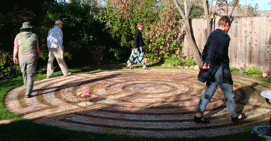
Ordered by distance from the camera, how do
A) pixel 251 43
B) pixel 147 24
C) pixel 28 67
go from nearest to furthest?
1. pixel 28 67
2. pixel 251 43
3. pixel 147 24

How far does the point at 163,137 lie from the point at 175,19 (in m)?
8.30

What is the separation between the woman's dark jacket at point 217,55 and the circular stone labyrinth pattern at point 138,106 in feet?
2.62

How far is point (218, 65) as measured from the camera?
4.28m

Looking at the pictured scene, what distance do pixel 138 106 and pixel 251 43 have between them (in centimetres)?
568

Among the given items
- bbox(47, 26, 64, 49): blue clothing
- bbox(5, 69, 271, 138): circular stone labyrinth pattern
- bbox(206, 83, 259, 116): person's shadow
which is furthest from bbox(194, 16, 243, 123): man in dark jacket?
bbox(47, 26, 64, 49): blue clothing

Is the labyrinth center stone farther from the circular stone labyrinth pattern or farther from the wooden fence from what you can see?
the wooden fence

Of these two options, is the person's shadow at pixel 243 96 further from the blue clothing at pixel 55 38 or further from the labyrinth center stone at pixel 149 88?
the blue clothing at pixel 55 38

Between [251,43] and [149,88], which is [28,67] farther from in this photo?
[251,43]

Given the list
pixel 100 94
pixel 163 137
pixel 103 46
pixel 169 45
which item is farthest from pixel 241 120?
pixel 103 46

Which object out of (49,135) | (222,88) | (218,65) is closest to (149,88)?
(222,88)

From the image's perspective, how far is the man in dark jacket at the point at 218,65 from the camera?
4.18 metres

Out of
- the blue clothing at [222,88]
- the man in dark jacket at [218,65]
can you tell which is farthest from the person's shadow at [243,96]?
the man in dark jacket at [218,65]

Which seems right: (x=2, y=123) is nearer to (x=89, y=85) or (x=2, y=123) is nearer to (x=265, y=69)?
(x=89, y=85)

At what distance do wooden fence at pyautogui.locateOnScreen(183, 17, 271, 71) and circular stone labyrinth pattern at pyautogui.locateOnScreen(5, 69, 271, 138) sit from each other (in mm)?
1247
